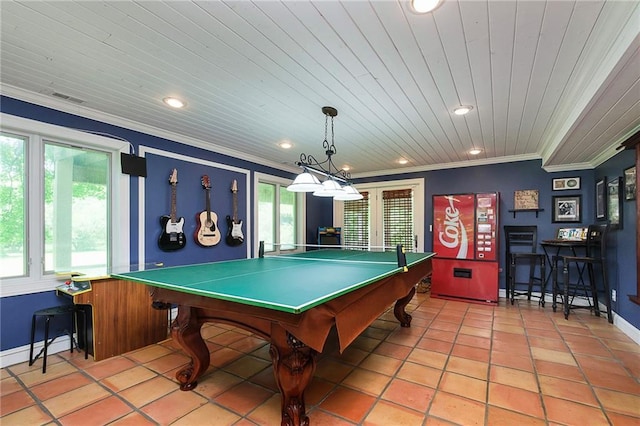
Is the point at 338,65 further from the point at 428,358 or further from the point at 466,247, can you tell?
the point at 466,247

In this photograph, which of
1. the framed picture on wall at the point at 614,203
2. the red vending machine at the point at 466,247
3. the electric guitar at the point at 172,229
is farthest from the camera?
the red vending machine at the point at 466,247

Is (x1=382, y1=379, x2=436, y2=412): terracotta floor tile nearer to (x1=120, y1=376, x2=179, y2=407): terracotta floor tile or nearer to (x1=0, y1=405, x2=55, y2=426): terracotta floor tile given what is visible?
(x1=120, y1=376, x2=179, y2=407): terracotta floor tile

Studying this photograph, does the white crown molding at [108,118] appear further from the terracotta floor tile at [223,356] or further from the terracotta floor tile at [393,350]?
the terracotta floor tile at [393,350]

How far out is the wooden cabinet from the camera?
254 centimetres

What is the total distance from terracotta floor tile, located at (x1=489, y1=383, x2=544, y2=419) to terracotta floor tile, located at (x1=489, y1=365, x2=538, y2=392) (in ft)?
0.19

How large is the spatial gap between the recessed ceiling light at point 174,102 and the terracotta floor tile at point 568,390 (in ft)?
12.4

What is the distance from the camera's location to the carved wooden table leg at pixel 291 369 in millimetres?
1597

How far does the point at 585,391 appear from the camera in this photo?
204 centimetres

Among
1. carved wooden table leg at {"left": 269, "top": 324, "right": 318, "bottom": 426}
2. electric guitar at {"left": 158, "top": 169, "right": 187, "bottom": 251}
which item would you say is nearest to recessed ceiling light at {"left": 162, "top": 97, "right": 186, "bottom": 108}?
electric guitar at {"left": 158, "top": 169, "right": 187, "bottom": 251}

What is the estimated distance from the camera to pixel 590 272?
12.4 ft

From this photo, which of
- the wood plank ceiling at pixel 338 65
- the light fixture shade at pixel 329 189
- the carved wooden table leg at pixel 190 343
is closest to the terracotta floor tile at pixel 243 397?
the carved wooden table leg at pixel 190 343

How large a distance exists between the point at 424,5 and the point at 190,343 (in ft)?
8.48

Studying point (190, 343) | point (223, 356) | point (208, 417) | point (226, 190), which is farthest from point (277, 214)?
point (208, 417)

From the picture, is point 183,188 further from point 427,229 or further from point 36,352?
point 427,229
